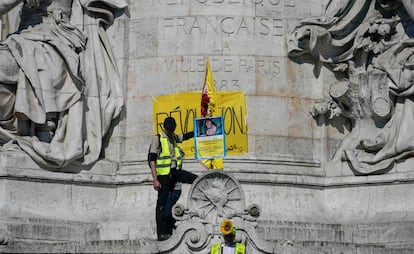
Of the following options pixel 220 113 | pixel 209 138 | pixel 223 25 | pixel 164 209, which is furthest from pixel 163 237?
pixel 223 25

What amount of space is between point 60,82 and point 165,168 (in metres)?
3.43

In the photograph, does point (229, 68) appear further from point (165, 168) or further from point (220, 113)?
point (165, 168)

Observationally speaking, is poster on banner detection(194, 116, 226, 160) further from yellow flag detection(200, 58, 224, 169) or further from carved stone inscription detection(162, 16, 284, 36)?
carved stone inscription detection(162, 16, 284, 36)

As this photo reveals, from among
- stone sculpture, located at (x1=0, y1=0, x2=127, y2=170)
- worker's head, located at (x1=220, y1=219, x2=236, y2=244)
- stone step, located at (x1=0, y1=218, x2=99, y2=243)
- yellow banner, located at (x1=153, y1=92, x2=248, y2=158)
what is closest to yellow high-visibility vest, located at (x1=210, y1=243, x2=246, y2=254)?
worker's head, located at (x1=220, y1=219, x2=236, y2=244)

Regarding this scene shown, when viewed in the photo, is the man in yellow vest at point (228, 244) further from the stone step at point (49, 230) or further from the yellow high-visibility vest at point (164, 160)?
the stone step at point (49, 230)

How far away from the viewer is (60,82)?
3164 centimetres

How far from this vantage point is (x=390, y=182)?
31359mm

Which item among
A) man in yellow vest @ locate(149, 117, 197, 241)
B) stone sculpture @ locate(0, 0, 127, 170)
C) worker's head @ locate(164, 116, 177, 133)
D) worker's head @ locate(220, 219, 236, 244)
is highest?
stone sculpture @ locate(0, 0, 127, 170)

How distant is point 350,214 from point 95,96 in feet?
17.8

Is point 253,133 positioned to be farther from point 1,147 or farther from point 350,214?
point 1,147

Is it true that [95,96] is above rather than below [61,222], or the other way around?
above

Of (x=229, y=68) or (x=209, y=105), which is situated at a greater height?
(x=229, y=68)

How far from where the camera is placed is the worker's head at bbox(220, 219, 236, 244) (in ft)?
88.5

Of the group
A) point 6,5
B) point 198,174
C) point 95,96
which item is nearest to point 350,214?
point 198,174
